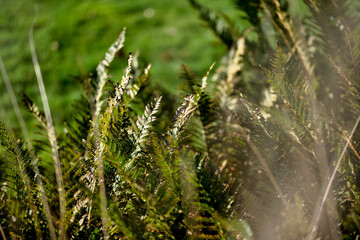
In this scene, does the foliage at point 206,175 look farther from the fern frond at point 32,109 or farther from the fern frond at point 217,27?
the fern frond at point 217,27

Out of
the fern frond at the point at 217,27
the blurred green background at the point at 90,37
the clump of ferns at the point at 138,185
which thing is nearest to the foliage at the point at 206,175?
the clump of ferns at the point at 138,185

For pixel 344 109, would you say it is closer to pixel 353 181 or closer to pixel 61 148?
pixel 353 181

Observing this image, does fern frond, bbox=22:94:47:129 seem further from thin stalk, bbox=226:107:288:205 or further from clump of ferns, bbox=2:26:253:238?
thin stalk, bbox=226:107:288:205

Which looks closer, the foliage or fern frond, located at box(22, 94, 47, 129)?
the foliage

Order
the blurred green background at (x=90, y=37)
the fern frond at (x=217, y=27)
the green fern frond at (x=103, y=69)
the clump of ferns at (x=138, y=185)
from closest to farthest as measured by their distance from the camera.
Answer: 1. the clump of ferns at (x=138, y=185)
2. the green fern frond at (x=103, y=69)
3. the fern frond at (x=217, y=27)
4. the blurred green background at (x=90, y=37)

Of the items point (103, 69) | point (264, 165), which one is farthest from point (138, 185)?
point (103, 69)

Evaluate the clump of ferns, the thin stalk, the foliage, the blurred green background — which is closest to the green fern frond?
the foliage

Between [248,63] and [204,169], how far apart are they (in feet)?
2.75

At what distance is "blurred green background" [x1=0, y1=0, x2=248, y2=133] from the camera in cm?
438

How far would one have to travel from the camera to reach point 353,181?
0.78 metres

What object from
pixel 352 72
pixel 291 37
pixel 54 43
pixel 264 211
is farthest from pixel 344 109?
pixel 54 43

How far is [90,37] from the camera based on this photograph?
5.20 meters

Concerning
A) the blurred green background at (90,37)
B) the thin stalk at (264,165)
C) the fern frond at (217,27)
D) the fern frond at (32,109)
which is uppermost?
the fern frond at (217,27)

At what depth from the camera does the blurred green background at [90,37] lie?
14.4ft
